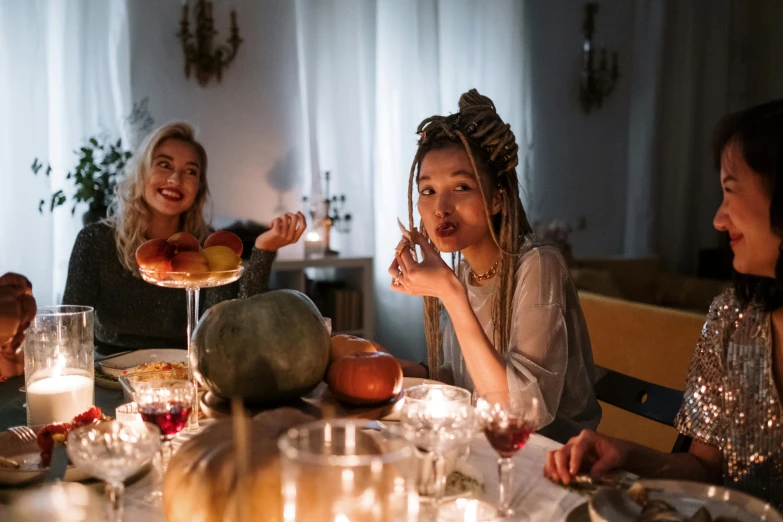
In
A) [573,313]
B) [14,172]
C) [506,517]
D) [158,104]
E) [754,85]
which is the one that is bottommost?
[506,517]

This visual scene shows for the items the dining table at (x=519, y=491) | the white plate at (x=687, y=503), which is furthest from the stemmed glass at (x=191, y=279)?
the white plate at (x=687, y=503)

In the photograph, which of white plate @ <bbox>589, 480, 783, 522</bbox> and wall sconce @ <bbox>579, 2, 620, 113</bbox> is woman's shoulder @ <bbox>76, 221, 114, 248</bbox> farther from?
wall sconce @ <bbox>579, 2, 620, 113</bbox>

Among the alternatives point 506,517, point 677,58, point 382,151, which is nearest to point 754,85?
point 677,58

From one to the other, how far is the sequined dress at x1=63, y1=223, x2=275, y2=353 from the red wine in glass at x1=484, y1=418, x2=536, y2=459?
150 centimetres

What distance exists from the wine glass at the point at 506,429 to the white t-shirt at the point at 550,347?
0.46m

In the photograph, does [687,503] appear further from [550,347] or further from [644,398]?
[644,398]

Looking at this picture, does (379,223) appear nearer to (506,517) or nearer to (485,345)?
(485,345)

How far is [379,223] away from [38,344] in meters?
3.00

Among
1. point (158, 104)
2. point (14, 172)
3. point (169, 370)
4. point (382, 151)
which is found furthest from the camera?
point (382, 151)

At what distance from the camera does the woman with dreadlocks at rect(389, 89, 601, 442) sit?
133cm

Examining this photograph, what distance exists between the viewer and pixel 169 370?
124 centimetres

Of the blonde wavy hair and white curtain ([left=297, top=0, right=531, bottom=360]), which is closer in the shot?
the blonde wavy hair

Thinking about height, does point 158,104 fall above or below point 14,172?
above

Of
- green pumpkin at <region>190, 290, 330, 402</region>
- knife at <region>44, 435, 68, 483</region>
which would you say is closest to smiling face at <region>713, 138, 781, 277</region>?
green pumpkin at <region>190, 290, 330, 402</region>
